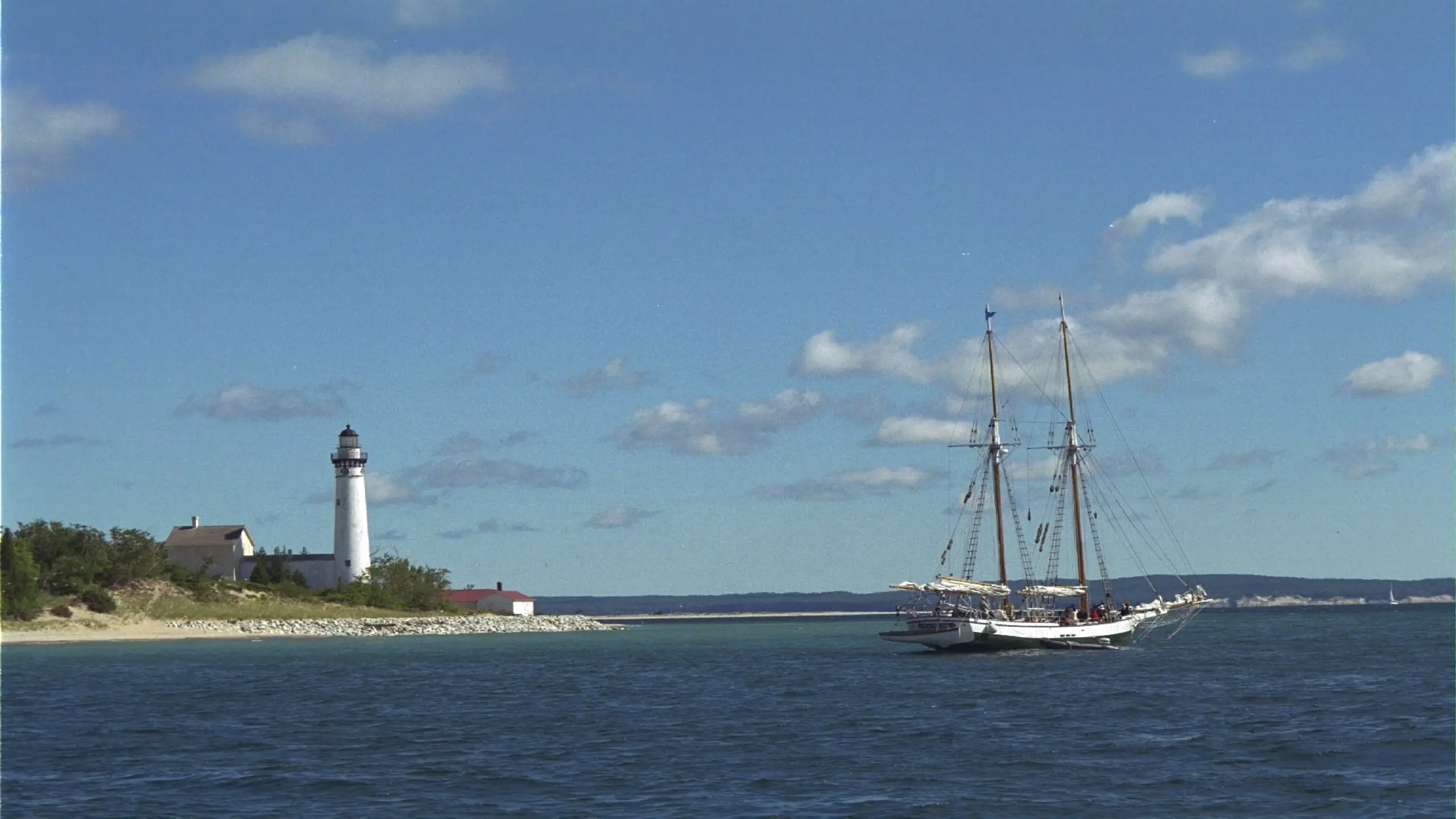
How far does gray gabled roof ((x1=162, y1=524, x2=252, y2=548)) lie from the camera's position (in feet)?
473

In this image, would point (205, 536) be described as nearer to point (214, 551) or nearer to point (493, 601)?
point (214, 551)

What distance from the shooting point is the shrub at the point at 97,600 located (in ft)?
381

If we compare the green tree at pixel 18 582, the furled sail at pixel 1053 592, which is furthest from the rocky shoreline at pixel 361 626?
the furled sail at pixel 1053 592

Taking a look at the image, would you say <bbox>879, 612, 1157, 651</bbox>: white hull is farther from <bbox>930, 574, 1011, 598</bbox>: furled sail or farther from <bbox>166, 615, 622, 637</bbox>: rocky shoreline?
<bbox>166, 615, 622, 637</bbox>: rocky shoreline

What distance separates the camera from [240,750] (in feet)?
141

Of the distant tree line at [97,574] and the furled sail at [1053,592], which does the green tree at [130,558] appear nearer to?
the distant tree line at [97,574]

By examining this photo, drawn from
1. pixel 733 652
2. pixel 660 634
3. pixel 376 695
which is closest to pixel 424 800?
pixel 376 695

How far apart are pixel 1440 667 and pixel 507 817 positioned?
5374 cm

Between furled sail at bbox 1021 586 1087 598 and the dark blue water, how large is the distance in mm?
10842

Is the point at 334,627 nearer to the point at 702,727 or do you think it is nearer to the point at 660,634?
the point at 660,634

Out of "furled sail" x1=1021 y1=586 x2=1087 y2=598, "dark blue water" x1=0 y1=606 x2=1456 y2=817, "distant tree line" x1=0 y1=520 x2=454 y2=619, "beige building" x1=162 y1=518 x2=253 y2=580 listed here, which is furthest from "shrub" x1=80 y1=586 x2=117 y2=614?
"furled sail" x1=1021 y1=586 x2=1087 y2=598

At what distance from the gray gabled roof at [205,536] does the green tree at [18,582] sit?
105 feet

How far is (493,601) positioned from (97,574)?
62145 millimetres

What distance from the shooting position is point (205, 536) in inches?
5728
